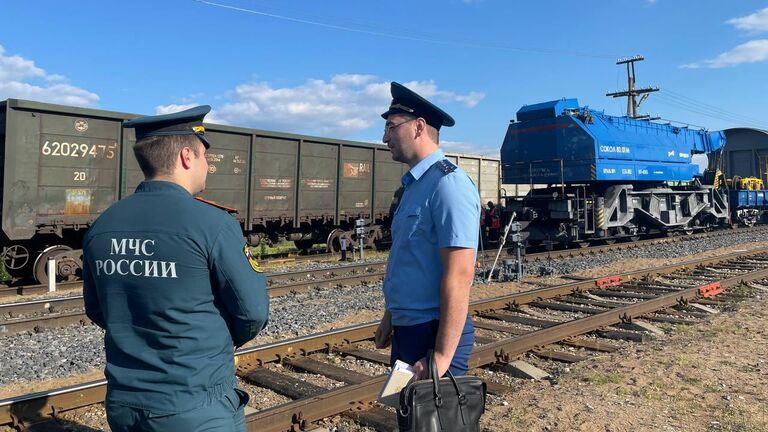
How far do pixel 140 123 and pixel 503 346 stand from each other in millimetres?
4383

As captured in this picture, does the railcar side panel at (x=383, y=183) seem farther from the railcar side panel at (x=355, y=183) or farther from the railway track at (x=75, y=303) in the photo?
the railway track at (x=75, y=303)

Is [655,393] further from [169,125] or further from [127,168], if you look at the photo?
[127,168]

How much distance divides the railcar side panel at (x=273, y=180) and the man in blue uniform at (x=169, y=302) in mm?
11990

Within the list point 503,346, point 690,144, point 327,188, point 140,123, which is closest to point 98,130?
point 327,188

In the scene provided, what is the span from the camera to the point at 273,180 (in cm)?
1417

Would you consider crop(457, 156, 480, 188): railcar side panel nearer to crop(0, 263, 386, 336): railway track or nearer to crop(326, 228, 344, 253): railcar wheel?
crop(326, 228, 344, 253): railcar wheel

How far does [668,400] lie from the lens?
4.41 metres

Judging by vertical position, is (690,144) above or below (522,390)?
above

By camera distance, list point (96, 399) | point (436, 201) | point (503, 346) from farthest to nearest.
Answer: point (503, 346)
point (96, 399)
point (436, 201)

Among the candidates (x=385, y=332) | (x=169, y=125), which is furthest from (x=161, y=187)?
(x=385, y=332)

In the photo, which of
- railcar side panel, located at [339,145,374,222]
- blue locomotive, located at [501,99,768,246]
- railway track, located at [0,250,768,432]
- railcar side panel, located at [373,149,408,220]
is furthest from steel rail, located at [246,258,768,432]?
railcar side panel, located at [373,149,408,220]

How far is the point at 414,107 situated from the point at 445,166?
298mm

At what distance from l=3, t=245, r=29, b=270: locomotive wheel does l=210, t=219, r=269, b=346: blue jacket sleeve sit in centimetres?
1028

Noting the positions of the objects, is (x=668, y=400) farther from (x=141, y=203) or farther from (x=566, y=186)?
(x=566, y=186)
